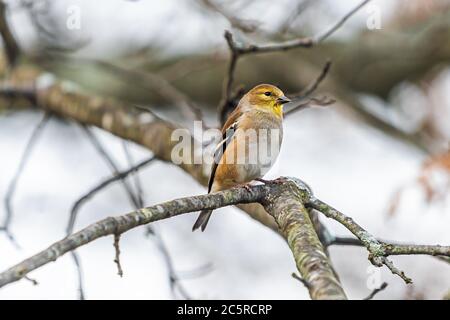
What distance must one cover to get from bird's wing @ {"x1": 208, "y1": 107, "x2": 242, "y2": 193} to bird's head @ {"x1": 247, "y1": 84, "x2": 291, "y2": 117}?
0.49 ft

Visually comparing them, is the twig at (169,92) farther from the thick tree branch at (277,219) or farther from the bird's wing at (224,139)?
the thick tree branch at (277,219)

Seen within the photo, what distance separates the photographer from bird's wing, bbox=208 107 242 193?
4316 millimetres

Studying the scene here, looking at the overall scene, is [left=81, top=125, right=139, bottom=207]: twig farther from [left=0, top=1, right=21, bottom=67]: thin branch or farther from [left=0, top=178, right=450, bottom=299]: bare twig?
[left=0, top=178, right=450, bottom=299]: bare twig

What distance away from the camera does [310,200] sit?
329 centimetres

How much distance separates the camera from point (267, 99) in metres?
4.67

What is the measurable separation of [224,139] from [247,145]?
250mm

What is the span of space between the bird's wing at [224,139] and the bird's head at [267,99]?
0.49ft

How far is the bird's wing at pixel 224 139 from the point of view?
432cm

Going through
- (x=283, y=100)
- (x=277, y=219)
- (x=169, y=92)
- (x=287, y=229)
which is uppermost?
(x=169, y=92)

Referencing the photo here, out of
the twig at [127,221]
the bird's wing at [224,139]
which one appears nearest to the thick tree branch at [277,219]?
the twig at [127,221]

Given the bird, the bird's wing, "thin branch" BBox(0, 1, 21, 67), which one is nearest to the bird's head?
the bird

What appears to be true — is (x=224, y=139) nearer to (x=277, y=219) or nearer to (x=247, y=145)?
(x=247, y=145)

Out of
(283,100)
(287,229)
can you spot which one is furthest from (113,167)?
(287,229)
